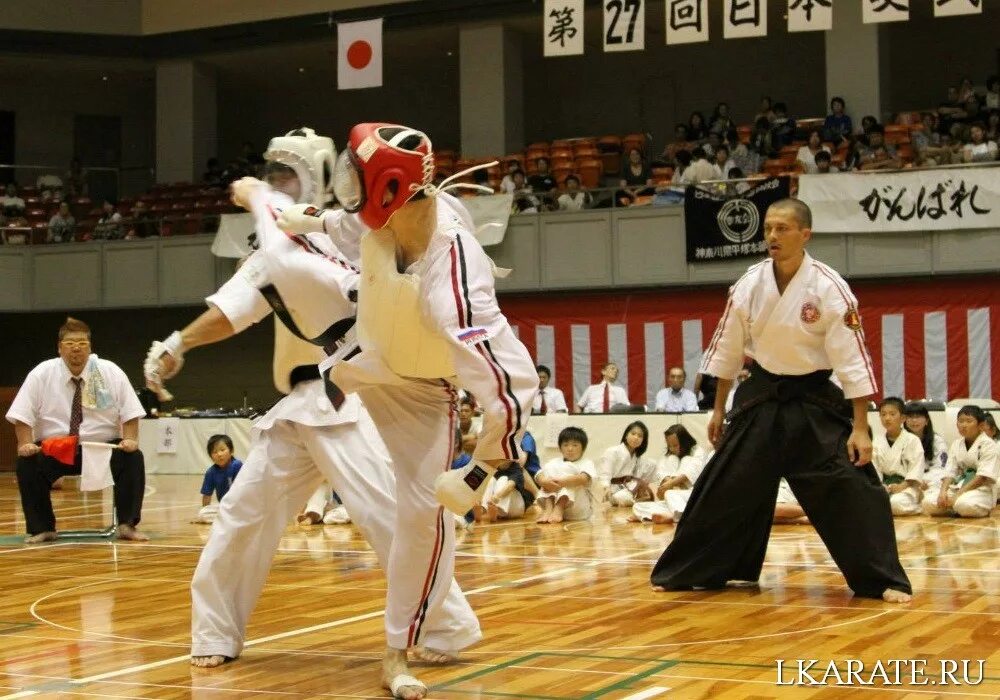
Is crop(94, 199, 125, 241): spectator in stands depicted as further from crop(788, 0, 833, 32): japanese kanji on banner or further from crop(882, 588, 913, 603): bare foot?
crop(882, 588, 913, 603): bare foot

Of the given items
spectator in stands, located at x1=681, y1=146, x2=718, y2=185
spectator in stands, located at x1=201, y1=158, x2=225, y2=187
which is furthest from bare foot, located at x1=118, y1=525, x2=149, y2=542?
spectator in stands, located at x1=201, y1=158, x2=225, y2=187

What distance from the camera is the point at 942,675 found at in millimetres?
4566

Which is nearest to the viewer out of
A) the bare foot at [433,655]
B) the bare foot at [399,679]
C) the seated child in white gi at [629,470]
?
the bare foot at [399,679]

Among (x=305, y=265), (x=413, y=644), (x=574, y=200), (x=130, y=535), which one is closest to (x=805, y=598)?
(x=413, y=644)

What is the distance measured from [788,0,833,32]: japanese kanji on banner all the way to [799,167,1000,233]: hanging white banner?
83.0 inches

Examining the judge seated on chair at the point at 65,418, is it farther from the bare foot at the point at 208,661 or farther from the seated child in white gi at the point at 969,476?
the seated child in white gi at the point at 969,476

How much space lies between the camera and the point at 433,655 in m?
4.91

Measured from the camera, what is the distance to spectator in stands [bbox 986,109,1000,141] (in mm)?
18469

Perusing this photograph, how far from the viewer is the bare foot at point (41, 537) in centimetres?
1034

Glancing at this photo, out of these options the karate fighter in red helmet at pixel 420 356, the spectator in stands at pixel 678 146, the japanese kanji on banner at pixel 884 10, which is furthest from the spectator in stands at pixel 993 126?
the karate fighter in red helmet at pixel 420 356

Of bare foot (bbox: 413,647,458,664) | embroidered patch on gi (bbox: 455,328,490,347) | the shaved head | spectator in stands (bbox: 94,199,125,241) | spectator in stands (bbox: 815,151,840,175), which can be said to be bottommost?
bare foot (bbox: 413,647,458,664)

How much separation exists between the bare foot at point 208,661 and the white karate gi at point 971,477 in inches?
327

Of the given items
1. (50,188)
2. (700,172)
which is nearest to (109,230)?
(50,188)

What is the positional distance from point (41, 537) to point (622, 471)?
5.95m
